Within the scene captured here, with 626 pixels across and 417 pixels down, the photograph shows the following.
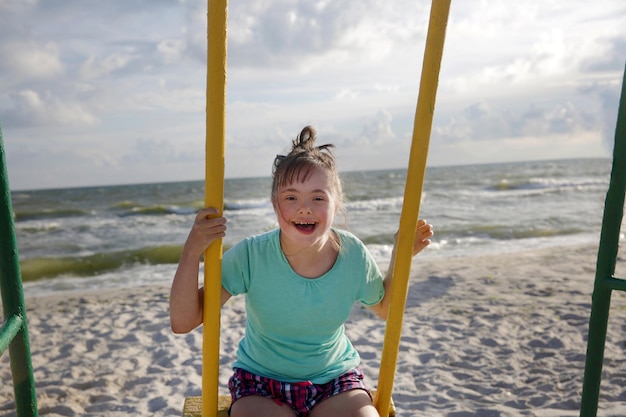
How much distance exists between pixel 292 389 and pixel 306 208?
2.02 feet

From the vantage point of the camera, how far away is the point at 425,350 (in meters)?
4.86

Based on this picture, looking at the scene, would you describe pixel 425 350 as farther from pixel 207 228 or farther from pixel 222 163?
pixel 222 163

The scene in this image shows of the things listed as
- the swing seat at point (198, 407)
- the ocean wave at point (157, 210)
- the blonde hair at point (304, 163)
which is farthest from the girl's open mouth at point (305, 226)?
the ocean wave at point (157, 210)

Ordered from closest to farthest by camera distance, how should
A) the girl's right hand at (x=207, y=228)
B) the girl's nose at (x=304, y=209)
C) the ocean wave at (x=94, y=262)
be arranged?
the girl's right hand at (x=207, y=228) → the girl's nose at (x=304, y=209) → the ocean wave at (x=94, y=262)

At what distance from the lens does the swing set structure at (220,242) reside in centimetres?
153

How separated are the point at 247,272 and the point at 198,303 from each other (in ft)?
0.85

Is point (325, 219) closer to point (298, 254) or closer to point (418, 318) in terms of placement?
point (298, 254)

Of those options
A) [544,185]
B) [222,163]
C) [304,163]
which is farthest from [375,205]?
[222,163]

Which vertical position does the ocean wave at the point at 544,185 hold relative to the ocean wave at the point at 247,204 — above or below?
above

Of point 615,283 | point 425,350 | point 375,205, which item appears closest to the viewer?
point 615,283

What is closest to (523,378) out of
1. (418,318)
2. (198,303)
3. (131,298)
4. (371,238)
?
(418,318)

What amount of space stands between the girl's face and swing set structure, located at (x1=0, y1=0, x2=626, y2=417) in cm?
36

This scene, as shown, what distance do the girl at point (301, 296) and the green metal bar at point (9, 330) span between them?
20.4 inches

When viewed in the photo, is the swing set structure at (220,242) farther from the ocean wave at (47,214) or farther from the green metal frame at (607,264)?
the ocean wave at (47,214)
